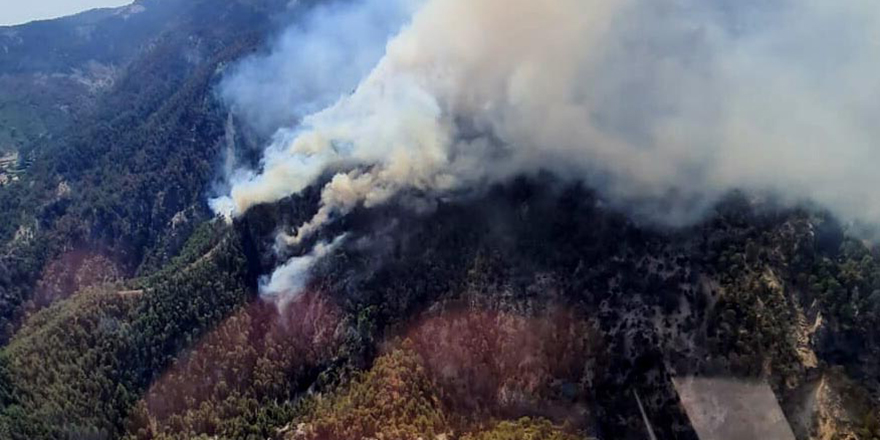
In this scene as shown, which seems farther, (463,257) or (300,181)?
(300,181)

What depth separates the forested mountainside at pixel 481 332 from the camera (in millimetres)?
93438

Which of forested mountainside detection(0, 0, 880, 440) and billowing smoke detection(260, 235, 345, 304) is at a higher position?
billowing smoke detection(260, 235, 345, 304)

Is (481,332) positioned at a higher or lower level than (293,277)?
lower

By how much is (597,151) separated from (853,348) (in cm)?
4213

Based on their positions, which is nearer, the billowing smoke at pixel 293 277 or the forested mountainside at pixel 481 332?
the forested mountainside at pixel 481 332

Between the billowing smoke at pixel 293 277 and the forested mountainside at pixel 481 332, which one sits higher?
the billowing smoke at pixel 293 277

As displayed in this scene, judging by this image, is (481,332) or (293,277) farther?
(293,277)

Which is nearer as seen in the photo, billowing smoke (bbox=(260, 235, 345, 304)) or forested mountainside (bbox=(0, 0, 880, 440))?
forested mountainside (bbox=(0, 0, 880, 440))

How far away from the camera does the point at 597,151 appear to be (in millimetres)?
116750

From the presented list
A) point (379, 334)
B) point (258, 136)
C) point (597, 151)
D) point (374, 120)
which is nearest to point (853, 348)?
point (597, 151)

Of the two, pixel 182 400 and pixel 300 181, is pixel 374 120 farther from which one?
pixel 182 400

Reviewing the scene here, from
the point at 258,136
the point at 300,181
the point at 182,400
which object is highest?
the point at 258,136

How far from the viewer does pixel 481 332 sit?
10981cm

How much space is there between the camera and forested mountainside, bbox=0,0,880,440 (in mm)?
93438
